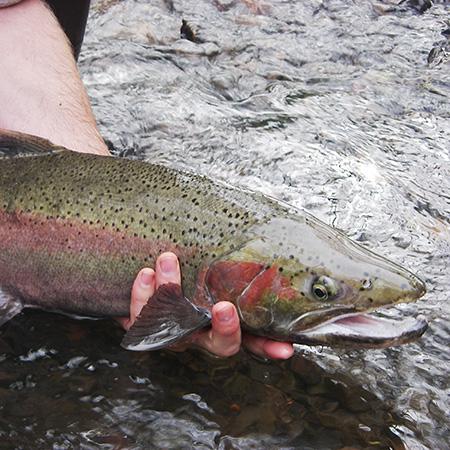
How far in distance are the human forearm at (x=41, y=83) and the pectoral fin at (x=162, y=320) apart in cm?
124

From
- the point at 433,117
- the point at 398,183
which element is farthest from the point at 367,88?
the point at 398,183

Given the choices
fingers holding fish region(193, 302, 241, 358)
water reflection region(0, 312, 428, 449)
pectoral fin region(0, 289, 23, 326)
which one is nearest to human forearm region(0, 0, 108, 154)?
pectoral fin region(0, 289, 23, 326)

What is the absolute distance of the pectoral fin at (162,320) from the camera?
2.70 meters

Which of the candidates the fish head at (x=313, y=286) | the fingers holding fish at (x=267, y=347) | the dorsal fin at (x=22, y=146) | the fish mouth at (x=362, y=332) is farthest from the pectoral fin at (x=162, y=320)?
the dorsal fin at (x=22, y=146)

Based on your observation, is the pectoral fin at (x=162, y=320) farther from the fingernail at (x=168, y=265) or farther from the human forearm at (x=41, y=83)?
the human forearm at (x=41, y=83)

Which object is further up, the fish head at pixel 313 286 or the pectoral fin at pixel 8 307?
the fish head at pixel 313 286

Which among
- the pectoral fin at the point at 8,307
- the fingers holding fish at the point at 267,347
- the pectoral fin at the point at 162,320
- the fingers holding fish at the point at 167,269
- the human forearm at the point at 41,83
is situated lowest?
the pectoral fin at the point at 8,307

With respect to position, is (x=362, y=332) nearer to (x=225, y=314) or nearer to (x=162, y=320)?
(x=225, y=314)

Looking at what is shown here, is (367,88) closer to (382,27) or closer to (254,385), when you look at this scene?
(382,27)

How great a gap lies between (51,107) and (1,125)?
30cm

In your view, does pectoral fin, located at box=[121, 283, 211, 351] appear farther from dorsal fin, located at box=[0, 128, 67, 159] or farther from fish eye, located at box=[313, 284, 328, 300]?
dorsal fin, located at box=[0, 128, 67, 159]

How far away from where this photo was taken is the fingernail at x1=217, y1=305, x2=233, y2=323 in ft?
8.63

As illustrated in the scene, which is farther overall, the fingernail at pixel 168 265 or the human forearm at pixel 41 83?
the human forearm at pixel 41 83

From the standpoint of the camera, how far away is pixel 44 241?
119 inches
